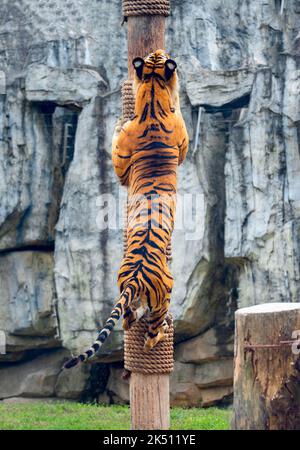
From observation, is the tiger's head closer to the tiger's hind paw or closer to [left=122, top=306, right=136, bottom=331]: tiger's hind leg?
[left=122, top=306, right=136, bottom=331]: tiger's hind leg

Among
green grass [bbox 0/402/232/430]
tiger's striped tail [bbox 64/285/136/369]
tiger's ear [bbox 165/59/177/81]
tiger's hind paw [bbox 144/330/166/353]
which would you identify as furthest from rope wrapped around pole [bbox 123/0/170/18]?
green grass [bbox 0/402/232/430]

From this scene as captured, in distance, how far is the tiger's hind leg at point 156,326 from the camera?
535cm

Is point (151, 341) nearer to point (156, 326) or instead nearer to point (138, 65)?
point (156, 326)

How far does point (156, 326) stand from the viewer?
5.37 metres

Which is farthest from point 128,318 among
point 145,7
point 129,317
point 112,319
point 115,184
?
point 115,184

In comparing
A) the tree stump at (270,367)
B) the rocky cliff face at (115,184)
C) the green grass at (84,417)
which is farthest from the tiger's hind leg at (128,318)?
the rocky cliff face at (115,184)

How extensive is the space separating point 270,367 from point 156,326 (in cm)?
85

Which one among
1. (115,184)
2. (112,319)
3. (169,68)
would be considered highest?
(169,68)

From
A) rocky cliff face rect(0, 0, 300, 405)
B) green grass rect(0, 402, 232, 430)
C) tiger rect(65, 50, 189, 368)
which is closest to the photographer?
tiger rect(65, 50, 189, 368)

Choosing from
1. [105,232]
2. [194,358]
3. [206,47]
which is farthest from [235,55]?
[194,358]

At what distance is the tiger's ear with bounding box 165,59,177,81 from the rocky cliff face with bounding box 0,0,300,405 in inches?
97.1

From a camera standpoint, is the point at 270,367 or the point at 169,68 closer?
the point at 270,367

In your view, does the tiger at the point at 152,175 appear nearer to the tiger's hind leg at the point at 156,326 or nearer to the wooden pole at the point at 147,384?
the tiger's hind leg at the point at 156,326

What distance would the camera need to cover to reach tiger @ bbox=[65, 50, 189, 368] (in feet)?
17.4
